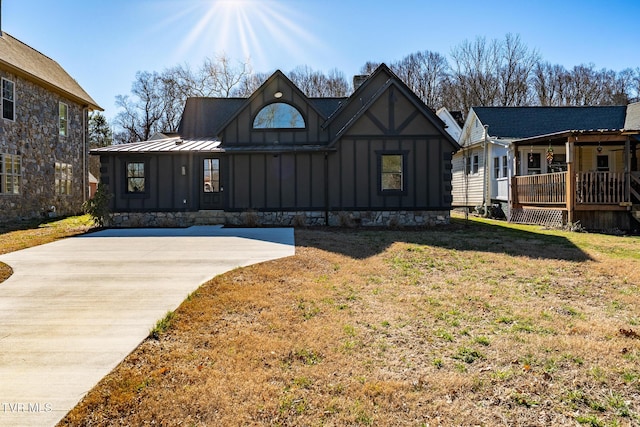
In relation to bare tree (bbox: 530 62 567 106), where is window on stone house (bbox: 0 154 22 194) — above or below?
below

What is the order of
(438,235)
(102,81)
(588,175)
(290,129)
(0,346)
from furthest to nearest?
(102,81)
(290,129)
(588,175)
(438,235)
(0,346)

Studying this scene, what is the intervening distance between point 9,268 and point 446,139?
1235cm

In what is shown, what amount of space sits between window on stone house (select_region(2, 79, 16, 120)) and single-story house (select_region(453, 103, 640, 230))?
20117 mm

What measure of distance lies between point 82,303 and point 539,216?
1535cm

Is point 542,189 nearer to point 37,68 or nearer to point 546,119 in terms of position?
point 546,119

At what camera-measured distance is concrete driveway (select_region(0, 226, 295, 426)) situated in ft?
9.36

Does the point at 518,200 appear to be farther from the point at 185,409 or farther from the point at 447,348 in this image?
the point at 185,409

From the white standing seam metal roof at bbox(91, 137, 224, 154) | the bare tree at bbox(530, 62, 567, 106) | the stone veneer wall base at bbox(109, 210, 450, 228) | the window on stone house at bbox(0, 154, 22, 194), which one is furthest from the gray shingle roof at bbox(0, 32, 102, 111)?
the bare tree at bbox(530, 62, 567, 106)

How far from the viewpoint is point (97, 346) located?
3545 millimetres

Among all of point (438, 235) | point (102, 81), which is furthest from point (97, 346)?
point (102, 81)

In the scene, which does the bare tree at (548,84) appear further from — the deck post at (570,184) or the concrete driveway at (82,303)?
the concrete driveway at (82,303)

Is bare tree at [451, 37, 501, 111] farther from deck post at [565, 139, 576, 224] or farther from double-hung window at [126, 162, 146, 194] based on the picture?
double-hung window at [126, 162, 146, 194]

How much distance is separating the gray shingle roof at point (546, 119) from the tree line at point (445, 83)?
17910 mm

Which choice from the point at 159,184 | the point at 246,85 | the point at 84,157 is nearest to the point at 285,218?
the point at 159,184
